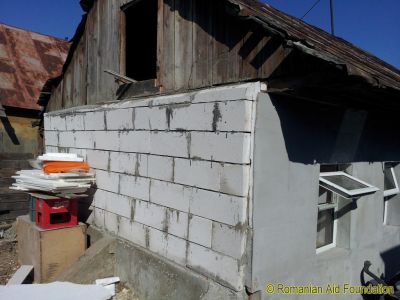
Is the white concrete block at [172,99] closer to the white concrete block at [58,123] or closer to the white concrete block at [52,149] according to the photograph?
the white concrete block at [58,123]

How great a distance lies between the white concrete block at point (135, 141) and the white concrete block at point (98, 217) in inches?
50.7

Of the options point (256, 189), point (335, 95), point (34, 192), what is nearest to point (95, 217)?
point (34, 192)

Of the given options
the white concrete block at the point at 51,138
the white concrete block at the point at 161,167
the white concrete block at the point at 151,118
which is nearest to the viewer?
the white concrete block at the point at 161,167

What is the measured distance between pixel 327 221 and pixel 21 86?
10.1m

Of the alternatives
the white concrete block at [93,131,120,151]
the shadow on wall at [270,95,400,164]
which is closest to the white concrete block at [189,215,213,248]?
the shadow on wall at [270,95,400,164]

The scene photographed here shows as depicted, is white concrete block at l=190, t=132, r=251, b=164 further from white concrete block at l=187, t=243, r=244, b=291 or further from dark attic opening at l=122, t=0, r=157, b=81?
dark attic opening at l=122, t=0, r=157, b=81

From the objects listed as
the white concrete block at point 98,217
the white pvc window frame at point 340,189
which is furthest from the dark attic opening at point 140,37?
the white pvc window frame at point 340,189

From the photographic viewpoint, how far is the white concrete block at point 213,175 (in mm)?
3447

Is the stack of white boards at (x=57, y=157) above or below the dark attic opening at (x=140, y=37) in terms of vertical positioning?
below

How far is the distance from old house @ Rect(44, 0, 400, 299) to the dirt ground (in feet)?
6.11

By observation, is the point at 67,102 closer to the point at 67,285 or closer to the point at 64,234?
the point at 64,234

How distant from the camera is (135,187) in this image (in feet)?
16.2

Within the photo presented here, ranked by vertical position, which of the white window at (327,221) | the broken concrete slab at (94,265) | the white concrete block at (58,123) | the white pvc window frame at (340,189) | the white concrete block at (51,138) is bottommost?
the broken concrete slab at (94,265)

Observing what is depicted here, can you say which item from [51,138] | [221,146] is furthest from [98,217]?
[221,146]
